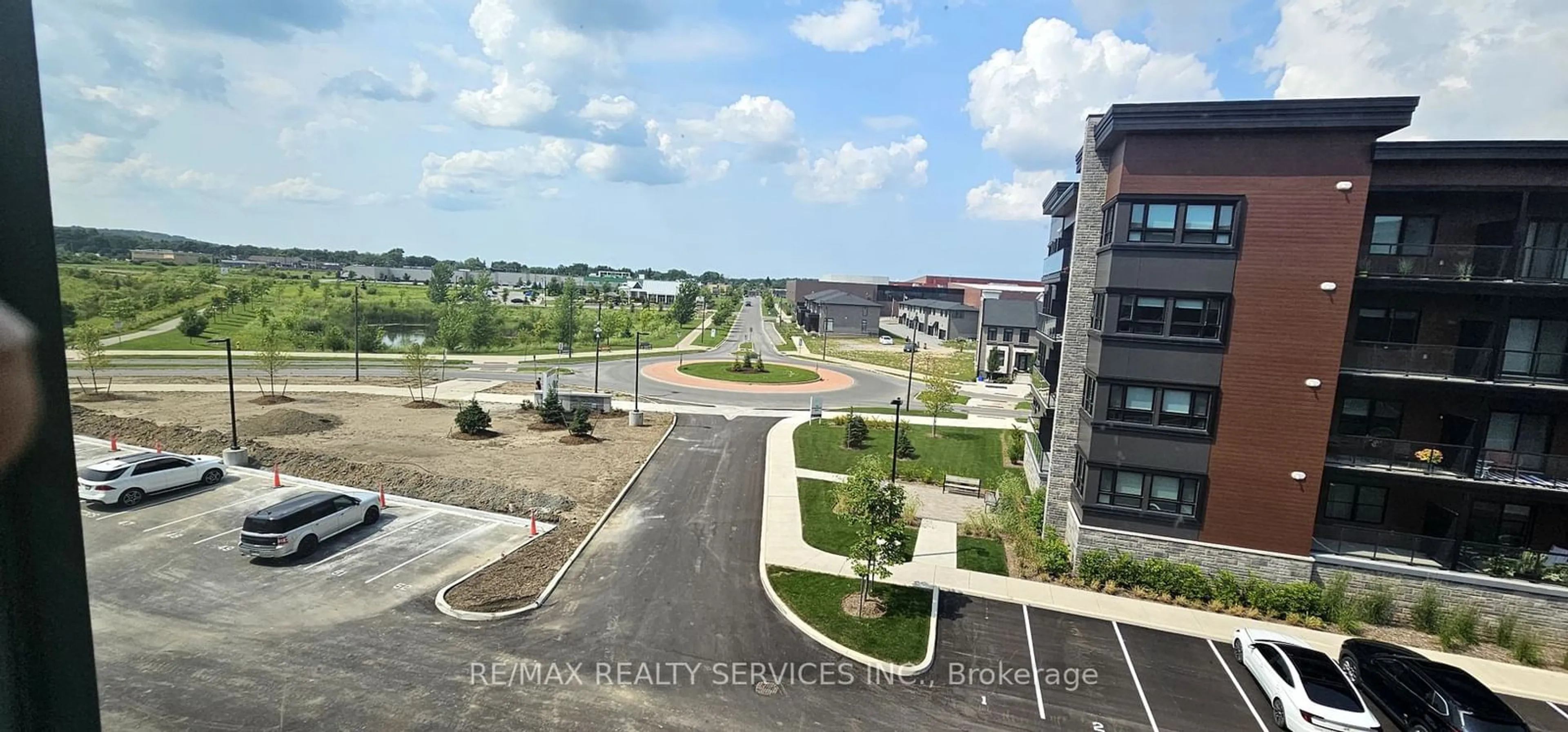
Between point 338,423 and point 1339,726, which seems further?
point 338,423

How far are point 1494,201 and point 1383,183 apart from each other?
3.40 meters

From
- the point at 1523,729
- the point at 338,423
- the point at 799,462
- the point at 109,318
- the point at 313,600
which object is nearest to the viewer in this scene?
the point at 1523,729

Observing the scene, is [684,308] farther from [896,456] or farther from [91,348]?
[896,456]

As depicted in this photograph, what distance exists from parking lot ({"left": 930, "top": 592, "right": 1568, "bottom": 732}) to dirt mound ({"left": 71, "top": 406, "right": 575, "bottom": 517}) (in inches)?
599

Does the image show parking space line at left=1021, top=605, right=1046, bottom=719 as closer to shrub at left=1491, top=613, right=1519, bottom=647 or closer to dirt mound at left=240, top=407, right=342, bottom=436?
shrub at left=1491, top=613, right=1519, bottom=647

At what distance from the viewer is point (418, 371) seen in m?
47.5

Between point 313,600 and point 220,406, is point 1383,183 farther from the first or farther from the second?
point 220,406

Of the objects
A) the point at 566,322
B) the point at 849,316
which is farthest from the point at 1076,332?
the point at 849,316

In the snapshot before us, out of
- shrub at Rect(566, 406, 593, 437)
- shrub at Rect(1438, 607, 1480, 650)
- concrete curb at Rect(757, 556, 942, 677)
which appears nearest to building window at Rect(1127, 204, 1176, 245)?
concrete curb at Rect(757, 556, 942, 677)

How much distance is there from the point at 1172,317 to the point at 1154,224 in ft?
9.35

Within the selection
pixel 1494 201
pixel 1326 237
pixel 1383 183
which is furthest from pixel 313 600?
pixel 1494 201

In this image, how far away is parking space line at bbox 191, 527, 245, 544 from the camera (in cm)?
2142

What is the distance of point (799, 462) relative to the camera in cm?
3416

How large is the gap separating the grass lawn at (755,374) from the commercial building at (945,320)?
31.1 m
